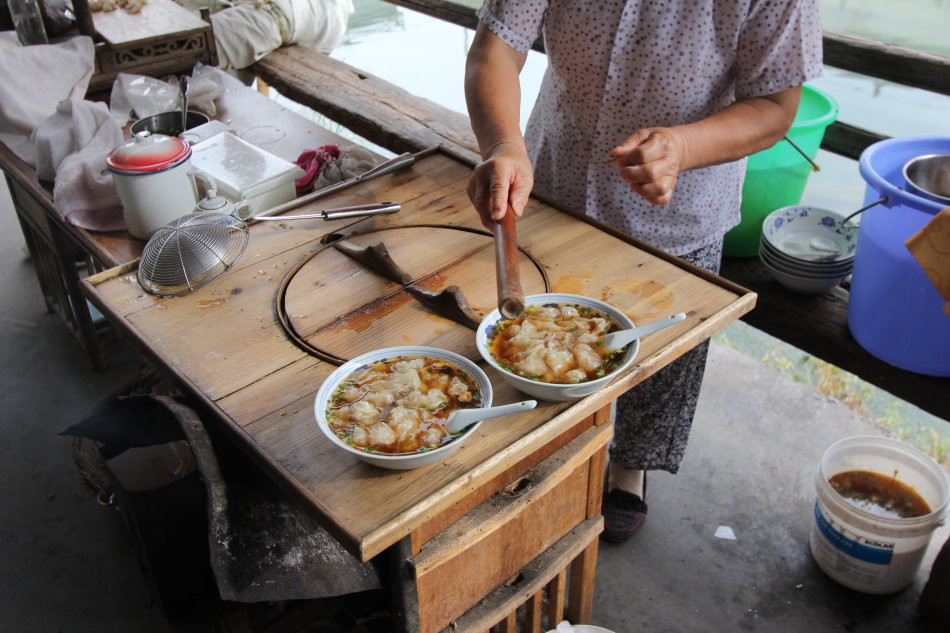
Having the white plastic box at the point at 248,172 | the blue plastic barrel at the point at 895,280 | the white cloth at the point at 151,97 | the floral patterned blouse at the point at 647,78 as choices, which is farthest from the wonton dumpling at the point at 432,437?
the white cloth at the point at 151,97

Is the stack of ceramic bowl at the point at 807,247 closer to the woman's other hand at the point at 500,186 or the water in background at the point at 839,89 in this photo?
the water in background at the point at 839,89

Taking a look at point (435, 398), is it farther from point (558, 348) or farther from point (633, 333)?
point (633, 333)

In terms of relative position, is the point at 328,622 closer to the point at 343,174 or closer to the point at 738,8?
the point at 343,174

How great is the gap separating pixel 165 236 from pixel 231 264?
19 cm

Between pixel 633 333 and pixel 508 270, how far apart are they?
1.04 feet

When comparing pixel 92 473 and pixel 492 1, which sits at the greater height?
pixel 492 1

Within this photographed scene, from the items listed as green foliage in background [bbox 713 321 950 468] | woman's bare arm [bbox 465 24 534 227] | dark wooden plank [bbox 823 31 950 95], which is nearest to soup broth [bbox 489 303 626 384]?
woman's bare arm [bbox 465 24 534 227]

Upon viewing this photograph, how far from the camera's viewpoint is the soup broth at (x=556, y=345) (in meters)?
1.48

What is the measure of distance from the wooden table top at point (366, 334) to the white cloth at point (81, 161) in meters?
0.80

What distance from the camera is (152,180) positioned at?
2.29 m

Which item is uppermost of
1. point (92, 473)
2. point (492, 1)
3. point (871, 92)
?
point (492, 1)

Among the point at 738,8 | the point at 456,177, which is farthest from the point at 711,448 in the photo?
the point at 738,8

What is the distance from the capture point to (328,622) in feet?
7.64

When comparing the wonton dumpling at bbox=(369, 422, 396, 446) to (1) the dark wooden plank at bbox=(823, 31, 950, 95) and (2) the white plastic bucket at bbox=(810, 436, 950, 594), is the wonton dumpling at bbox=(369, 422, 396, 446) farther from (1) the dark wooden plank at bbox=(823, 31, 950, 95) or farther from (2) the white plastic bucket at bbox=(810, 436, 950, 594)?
(1) the dark wooden plank at bbox=(823, 31, 950, 95)
